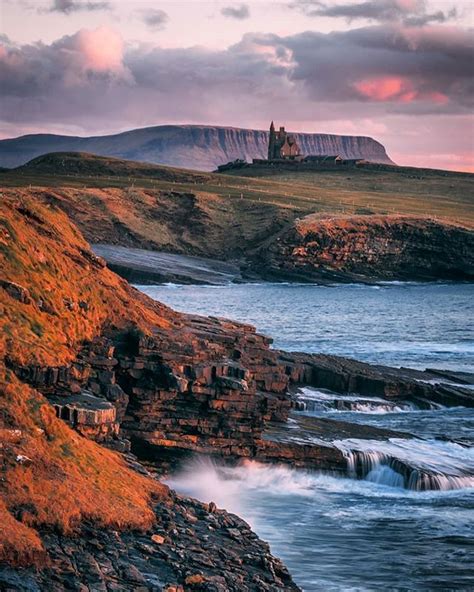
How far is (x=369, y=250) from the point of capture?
486 ft

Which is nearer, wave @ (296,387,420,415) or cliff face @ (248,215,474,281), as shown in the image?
wave @ (296,387,420,415)

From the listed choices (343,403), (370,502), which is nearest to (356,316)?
(343,403)

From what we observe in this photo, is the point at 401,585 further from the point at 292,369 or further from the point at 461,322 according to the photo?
the point at 461,322

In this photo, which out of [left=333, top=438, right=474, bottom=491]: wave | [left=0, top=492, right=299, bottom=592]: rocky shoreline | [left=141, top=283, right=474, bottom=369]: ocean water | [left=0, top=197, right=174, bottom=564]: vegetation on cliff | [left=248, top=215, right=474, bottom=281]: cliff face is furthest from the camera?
[left=248, top=215, right=474, bottom=281]: cliff face

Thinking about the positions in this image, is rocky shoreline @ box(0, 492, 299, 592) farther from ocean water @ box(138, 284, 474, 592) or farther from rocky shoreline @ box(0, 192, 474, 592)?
ocean water @ box(138, 284, 474, 592)

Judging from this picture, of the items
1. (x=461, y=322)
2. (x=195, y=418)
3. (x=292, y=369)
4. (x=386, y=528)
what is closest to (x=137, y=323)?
(x=195, y=418)

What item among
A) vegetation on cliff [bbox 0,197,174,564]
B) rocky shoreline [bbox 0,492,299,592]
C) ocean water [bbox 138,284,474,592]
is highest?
vegetation on cliff [bbox 0,197,174,564]

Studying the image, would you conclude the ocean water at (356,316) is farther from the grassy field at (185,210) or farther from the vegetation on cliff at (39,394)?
the vegetation on cliff at (39,394)

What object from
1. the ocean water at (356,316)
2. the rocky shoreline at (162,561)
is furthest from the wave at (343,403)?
the rocky shoreline at (162,561)

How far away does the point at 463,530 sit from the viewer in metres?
25.5

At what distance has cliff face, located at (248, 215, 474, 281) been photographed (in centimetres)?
14325

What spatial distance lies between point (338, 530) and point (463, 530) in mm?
3064

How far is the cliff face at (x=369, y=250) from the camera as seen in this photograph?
143 meters

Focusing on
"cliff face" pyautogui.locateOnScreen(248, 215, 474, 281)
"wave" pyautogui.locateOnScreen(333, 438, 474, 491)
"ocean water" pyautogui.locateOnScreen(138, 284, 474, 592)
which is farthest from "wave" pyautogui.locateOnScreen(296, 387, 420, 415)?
"cliff face" pyautogui.locateOnScreen(248, 215, 474, 281)
